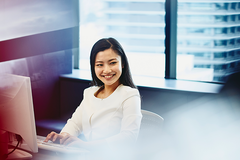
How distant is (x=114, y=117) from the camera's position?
1296 mm

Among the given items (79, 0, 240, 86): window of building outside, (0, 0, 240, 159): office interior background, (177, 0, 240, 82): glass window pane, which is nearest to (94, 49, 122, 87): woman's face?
(0, 0, 240, 159): office interior background

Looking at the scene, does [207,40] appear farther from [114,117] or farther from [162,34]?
[114,117]

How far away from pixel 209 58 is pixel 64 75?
1.74 metres

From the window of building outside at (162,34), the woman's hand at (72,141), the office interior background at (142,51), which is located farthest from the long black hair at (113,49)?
the window of building outside at (162,34)

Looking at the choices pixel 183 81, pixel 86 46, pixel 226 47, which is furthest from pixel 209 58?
pixel 86 46

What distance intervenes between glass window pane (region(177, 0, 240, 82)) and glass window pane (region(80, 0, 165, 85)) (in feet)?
0.86

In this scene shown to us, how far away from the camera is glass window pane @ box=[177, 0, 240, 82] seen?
7.95ft

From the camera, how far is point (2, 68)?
241 centimetres

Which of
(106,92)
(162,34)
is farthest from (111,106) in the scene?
(162,34)

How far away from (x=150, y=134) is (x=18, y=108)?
827mm

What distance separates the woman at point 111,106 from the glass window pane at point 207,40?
1410 mm

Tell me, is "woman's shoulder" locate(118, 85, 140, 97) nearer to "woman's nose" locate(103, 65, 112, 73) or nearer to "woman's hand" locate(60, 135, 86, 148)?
"woman's nose" locate(103, 65, 112, 73)

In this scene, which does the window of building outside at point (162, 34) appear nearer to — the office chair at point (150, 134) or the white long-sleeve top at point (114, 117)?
the office chair at point (150, 134)

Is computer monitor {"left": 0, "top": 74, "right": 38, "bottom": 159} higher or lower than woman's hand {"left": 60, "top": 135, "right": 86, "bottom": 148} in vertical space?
higher
